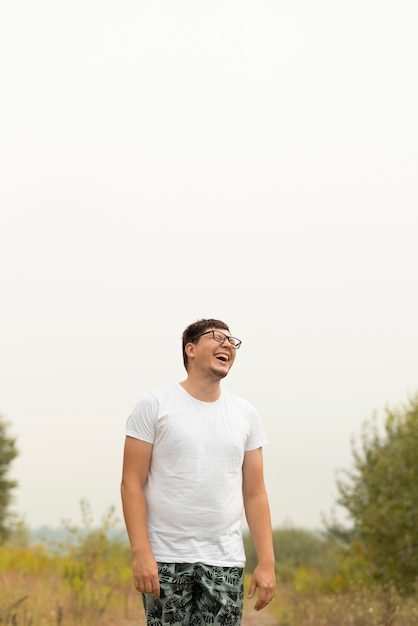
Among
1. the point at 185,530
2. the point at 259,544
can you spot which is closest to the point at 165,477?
the point at 185,530

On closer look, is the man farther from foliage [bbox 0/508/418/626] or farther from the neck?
foliage [bbox 0/508/418/626]

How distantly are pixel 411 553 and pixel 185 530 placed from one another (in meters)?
15.0

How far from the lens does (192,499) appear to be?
5172mm

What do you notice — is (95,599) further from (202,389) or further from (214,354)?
(214,354)

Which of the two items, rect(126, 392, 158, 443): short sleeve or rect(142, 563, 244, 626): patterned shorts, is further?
rect(126, 392, 158, 443): short sleeve

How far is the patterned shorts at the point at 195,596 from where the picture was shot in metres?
5.06

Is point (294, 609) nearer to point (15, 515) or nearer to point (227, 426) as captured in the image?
point (227, 426)

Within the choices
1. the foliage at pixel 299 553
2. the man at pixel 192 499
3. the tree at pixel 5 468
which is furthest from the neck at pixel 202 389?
the tree at pixel 5 468

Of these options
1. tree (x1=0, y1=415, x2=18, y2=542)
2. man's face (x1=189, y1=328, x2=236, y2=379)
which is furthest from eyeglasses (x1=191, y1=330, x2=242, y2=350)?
tree (x1=0, y1=415, x2=18, y2=542)

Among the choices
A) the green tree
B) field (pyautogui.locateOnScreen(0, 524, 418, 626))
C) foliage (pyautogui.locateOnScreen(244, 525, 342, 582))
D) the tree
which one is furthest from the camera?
the tree

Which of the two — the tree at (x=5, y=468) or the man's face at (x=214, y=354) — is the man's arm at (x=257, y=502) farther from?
the tree at (x=5, y=468)

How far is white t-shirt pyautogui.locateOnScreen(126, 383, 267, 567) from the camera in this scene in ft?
16.8

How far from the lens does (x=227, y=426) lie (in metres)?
5.39

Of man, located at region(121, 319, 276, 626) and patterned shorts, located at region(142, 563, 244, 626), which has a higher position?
man, located at region(121, 319, 276, 626)
